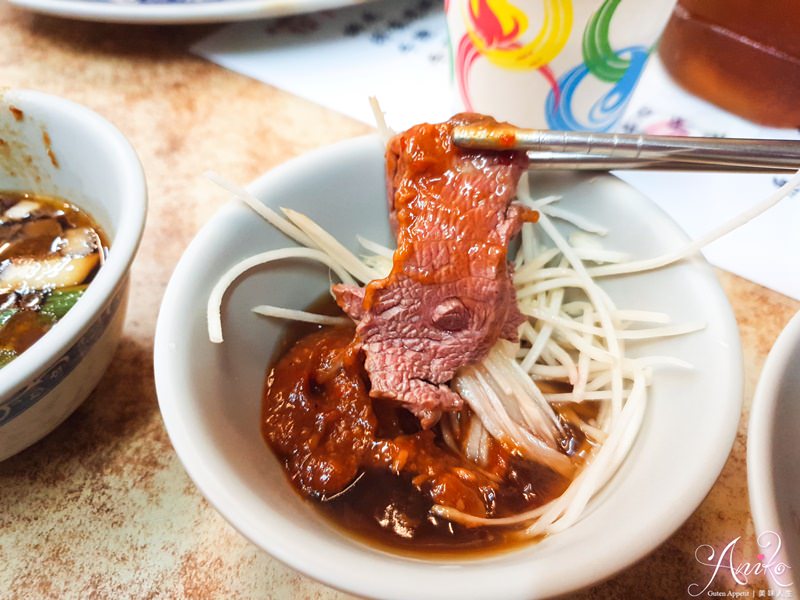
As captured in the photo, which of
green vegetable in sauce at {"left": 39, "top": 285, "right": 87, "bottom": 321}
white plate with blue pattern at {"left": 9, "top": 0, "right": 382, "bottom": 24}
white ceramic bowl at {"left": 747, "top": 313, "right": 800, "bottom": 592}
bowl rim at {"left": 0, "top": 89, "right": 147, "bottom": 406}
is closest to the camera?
white ceramic bowl at {"left": 747, "top": 313, "right": 800, "bottom": 592}

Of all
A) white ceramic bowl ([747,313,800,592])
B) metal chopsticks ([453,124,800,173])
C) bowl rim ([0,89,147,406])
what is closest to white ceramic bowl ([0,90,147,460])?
bowl rim ([0,89,147,406])

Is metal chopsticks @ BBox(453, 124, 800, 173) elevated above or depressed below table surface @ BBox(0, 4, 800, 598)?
above

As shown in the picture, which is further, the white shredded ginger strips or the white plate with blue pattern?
Answer: the white plate with blue pattern

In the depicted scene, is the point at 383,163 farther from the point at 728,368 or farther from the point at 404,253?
the point at 728,368

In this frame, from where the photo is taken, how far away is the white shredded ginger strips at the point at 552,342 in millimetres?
896

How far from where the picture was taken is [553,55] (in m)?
1.13

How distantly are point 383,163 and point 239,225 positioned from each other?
0.86 ft

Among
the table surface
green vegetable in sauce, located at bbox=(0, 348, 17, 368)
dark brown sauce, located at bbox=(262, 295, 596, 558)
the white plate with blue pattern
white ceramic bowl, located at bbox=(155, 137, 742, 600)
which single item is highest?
the white plate with blue pattern

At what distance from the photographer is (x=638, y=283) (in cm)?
98

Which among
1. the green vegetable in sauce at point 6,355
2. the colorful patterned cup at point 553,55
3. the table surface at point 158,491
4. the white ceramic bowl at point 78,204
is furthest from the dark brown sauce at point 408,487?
the colorful patterned cup at point 553,55

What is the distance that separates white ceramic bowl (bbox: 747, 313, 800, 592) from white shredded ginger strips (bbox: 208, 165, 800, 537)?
0.16 meters

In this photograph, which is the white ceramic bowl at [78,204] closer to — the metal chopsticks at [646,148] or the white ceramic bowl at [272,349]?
the white ceramic bowl at [272,349]

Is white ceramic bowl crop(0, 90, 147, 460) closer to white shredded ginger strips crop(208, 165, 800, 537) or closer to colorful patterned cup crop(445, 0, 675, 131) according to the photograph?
white shredded ginger strips crop(208, 165, 800, 537)

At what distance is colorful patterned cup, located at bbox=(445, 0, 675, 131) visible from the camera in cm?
107
